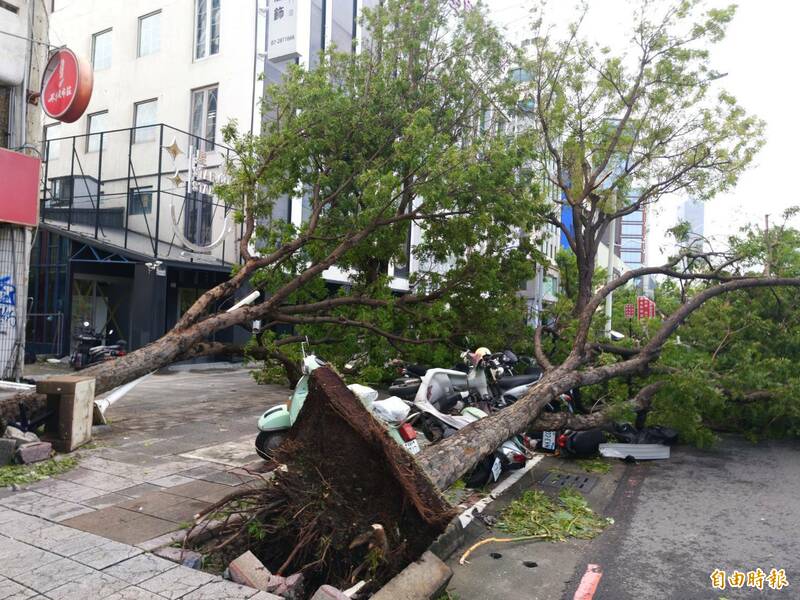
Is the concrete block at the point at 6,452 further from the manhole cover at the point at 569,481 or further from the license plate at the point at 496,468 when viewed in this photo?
the manhole cover at the point at 569,481

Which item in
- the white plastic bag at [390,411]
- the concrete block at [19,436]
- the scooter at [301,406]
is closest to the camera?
the scooter at [301,406]

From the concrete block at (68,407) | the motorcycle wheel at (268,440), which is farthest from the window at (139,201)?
the motorcycle wheel at (268,440)

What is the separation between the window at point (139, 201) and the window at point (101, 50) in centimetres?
625

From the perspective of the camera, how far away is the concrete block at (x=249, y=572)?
3701mm

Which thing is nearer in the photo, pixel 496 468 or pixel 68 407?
pixel 496 468

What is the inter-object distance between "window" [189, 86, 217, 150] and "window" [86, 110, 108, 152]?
396cm

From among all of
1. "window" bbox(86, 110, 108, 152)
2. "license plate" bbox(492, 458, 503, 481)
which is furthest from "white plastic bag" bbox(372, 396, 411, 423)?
"window" bbox(86, 110, 108, 152)

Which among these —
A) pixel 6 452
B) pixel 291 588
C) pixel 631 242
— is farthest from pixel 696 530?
pixel 631 242

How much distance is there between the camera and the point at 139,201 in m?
18.6

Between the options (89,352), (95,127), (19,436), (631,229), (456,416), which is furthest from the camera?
(631,229)

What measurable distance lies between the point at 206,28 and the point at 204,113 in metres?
2.84

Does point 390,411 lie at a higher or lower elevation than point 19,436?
higher

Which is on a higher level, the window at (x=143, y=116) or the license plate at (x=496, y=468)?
the window at (x=143, y=116)

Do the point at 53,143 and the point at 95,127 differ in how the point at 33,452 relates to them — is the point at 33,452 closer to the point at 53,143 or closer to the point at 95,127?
the point at 95,127
